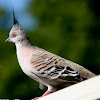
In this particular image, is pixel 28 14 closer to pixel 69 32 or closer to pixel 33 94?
pixel 69 32

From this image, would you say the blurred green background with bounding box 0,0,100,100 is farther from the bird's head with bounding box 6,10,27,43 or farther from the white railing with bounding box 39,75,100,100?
the white railing with bounding box 39,75,100,100

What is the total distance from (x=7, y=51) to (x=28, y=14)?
0.73m

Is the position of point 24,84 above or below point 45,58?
below

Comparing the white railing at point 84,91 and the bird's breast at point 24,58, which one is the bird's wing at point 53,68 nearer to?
the bird's breast at point 24,58

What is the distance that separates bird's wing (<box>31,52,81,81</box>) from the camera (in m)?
2.13

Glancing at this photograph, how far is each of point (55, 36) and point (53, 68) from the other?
2.19m

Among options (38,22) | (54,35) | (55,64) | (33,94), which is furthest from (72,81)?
(38,22)

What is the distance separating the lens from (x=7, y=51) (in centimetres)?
413

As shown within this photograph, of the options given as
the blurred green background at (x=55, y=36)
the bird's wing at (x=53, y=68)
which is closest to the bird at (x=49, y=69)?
the bird's wing at (x=53, y=68)

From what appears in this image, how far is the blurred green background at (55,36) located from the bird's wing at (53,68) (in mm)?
1602

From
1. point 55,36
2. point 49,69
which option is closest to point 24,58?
point 49,69

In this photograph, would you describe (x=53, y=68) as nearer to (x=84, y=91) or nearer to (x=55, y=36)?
(x=84, y=91)

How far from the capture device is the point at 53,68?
7.09 feet

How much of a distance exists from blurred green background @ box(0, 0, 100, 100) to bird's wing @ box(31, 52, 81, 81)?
1.60m
